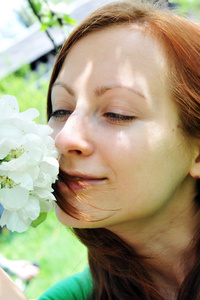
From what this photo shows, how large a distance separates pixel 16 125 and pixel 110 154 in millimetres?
468

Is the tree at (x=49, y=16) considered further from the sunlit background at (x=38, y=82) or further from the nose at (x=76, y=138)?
the nose at (x=76, y=138)

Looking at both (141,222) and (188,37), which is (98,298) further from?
(188,37)

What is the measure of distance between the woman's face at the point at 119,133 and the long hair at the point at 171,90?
5 centimetres

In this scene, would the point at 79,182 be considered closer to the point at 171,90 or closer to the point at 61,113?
the point at 61,113

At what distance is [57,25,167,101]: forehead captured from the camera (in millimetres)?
1867

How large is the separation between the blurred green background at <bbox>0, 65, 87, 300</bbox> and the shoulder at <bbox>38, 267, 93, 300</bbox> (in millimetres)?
1488

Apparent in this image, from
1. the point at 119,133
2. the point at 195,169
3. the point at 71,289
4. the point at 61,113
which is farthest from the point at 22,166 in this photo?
the point at 71,289

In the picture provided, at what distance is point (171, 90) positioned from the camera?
1931 millimetres

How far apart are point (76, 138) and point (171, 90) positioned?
0.53 meters

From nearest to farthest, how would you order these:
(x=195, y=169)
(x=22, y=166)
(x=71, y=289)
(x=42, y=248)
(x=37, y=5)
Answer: (x=22, y=166) < (x=195, y=169) < (x=71, y=289) < (x=37, y=5) < (x=42, y=248)

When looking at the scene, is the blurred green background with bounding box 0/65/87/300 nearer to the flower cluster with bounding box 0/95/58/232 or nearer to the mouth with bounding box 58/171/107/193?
the mouth with bounding box 58/171/107/193

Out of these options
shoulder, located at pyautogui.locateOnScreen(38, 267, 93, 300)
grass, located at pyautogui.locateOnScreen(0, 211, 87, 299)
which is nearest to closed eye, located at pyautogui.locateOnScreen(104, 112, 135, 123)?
shoulder, located at pyautogui.locateOnScreen(38, 267, 93, 300)

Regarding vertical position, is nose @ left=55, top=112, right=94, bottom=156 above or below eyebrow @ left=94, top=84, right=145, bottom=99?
below

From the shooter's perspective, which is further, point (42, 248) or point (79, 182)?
point (42, 248)
